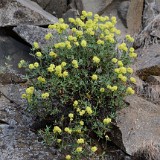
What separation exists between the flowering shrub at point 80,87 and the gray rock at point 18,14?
1795 mm

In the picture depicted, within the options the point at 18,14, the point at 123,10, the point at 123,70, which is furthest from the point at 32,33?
the point at 123,10

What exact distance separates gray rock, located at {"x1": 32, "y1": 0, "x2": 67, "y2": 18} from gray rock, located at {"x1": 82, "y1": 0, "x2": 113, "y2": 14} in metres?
0.49

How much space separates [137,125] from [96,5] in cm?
363

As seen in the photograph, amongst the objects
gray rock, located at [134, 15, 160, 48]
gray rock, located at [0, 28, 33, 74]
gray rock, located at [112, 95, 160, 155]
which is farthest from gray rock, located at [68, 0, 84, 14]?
gray rock, located at [112, 95, 160, 155]

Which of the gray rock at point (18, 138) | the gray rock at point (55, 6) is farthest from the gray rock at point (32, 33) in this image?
the gray rock at point (55, 6)

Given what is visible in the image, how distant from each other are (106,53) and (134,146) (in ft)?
3.12

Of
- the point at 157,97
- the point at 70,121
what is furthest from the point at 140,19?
the point at 70,121

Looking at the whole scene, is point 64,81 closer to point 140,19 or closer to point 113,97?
point 113,97

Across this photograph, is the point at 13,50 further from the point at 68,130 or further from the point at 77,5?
the point at 68,130

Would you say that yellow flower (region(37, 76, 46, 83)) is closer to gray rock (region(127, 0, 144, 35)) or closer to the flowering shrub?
the flowering shrub

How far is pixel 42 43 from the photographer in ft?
18.2

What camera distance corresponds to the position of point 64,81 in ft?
13.2

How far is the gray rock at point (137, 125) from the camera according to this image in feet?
13.7

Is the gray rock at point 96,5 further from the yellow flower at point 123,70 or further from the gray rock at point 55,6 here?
the yellow flower at point 123,70
